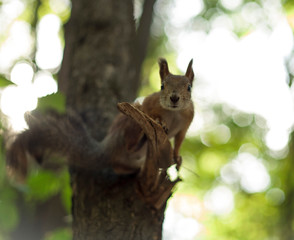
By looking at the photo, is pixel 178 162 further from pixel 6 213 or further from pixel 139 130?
pixel 6 213

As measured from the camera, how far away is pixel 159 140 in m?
1.63

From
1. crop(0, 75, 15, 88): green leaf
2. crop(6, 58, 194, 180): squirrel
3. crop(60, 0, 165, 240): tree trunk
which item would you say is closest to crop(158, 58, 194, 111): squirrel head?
crop(6, 58, 194, 180): squirrel

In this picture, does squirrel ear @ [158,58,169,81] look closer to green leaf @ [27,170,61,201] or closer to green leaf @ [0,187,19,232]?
green leaf @ [27,170,61,201]

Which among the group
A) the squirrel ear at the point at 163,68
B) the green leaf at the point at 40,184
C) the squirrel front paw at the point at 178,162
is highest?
the squirrel ear at the point at 163,68

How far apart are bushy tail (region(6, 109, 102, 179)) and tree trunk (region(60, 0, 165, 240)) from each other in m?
0.21

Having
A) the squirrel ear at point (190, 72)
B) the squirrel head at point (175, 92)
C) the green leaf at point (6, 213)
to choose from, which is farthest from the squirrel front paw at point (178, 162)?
the green leaf at point (6, 213)

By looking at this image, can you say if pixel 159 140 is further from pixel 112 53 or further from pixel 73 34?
pixel 73 34

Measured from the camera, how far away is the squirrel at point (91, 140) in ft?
6.48

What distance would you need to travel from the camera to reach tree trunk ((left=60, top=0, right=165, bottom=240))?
1.90 m

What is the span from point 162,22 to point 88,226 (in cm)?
497

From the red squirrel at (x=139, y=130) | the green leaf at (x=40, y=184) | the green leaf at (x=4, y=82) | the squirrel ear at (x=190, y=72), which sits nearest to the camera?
the green leaf at (x=4, y=82)

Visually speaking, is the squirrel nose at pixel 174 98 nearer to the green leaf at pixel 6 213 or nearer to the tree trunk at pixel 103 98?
the tree trunk at pixel 103 98

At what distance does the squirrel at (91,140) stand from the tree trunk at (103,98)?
127 millimetres

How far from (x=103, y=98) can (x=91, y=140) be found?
1.72 ft
